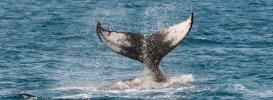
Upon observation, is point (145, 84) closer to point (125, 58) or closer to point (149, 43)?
point (149, 43)

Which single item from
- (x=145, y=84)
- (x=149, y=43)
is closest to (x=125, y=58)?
(x=145, y=84)

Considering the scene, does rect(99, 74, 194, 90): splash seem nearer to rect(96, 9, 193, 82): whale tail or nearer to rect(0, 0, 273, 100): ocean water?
rect(0, 0, 273, 100): ocean water

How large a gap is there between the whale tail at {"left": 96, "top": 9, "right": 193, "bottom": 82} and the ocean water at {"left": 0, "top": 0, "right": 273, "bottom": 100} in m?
0.62

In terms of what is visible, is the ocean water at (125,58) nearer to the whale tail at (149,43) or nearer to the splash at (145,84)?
the splash at (145,84)

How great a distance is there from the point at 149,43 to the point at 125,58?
905 cm

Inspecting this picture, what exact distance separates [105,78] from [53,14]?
2258 centimetres

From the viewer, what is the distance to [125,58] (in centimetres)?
3481

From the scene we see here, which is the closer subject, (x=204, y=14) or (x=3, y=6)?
(x=204, y=14)

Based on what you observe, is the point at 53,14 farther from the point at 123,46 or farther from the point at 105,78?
the point at 123,46

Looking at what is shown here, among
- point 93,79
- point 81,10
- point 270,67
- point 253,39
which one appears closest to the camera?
point 93,79

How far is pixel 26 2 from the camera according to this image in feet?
194

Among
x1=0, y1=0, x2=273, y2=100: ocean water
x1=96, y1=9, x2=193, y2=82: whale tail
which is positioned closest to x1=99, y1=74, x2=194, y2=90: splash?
x1=0, y1=0, x2=273, y2=100: ocean water

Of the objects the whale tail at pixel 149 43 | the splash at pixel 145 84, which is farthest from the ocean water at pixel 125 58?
the whale tail at pixel 149 43

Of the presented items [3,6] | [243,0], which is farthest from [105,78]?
[243,0]
